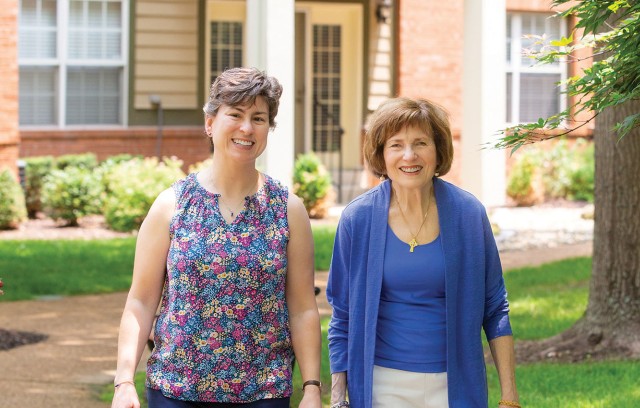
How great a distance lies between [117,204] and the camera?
560 inches

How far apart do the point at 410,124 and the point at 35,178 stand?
12.9 m

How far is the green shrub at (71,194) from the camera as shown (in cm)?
1491

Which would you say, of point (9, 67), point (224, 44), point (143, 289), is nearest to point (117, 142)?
point (9, 67)

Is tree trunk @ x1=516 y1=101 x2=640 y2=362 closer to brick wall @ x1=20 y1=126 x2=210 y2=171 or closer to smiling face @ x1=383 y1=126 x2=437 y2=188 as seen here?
smiling face @ x1=383 y1=126 x2=437 y2=188

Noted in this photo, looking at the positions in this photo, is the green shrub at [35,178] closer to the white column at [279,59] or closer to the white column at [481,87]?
the white column at [279,59]

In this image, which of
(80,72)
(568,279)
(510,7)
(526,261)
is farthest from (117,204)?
(510,7)

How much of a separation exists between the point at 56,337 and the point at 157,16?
31.4 feet

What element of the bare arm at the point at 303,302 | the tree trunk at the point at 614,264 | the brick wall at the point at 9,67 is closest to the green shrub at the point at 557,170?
Answer: the brick wall at the point at 9,67

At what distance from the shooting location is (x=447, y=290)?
329cm

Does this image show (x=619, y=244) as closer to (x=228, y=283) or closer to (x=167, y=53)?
(x=228, y=283)

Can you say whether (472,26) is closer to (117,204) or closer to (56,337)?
(117,204)

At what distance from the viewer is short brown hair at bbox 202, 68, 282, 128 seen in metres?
3.30

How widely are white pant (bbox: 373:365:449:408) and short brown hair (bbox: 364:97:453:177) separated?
25.9 inches

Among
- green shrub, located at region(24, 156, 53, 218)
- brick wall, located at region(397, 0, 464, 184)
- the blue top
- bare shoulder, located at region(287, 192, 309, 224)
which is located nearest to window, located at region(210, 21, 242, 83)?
brick wall, located at region(397, 0, 464, 184)
